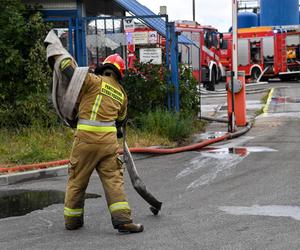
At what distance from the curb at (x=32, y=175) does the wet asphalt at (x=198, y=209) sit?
0.50 ft

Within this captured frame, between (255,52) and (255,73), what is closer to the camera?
(255,52)

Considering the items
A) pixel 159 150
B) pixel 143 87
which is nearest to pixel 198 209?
pixel 159 150

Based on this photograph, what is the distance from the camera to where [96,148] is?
5887 millimetres

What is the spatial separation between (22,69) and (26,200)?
546 centimetres

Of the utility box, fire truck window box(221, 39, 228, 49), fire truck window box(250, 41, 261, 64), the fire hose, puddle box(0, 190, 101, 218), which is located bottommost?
puddle box(0, 190, 101, 218)

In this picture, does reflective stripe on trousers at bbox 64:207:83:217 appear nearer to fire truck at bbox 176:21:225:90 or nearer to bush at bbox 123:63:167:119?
bush at bbox 123:63:167:119

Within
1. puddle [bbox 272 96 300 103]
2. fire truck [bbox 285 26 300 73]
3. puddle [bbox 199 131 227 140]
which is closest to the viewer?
puddle [bbox 199 131 227 140]

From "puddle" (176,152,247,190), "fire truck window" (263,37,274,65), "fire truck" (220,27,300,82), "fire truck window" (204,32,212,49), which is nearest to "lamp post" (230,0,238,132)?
"puddle" (176,152,247,190)

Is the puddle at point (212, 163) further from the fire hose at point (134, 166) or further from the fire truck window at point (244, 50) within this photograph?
the fire truck window at point (244, 50)

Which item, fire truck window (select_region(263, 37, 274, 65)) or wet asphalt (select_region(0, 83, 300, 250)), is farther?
fire truck window (select_region(263, 37, 274, 65))

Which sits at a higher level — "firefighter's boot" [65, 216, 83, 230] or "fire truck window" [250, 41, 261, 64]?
"fire truck window" [250, 41, 261, 64]

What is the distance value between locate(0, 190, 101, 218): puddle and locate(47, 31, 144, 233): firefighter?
1.22 meters

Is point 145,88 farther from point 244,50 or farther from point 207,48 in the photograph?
point 244,50

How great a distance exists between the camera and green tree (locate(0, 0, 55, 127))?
12.0 metres
